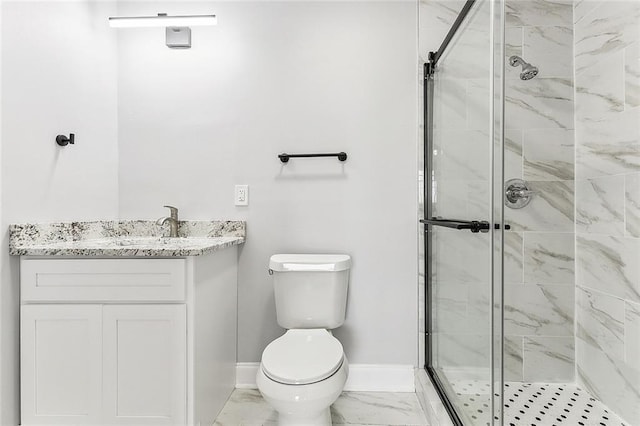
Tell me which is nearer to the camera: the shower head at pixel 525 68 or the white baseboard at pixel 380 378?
the shower head at pixel 525 68

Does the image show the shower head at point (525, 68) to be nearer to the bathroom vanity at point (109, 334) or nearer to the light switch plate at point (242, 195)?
the light switch plate at point (242, 195)

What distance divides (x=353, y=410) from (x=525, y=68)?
1.79 metres

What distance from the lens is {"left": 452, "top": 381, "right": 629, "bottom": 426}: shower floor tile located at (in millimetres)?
1574

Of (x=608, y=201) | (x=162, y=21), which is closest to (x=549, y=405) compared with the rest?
(x=608, y=201)

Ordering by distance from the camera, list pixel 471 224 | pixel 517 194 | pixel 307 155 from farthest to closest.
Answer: pixel 307 155
pixel 517 194
pixel 471 224

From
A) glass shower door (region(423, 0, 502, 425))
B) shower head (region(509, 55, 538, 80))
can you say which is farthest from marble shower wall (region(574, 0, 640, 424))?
glass shower door (region(423, 0, 502, 425))

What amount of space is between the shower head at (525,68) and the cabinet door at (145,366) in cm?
177

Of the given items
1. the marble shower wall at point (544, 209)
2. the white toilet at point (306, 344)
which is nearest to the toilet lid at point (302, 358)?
the white toilet at point (306, 344)

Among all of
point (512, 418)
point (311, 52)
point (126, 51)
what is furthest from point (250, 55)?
point (512, 418)

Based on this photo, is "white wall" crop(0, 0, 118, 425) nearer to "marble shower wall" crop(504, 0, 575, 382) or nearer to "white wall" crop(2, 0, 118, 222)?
"white wall" crop(2, 0, 118, 222)

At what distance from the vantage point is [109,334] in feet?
4.99

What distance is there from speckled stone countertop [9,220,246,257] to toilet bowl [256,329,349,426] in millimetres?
520

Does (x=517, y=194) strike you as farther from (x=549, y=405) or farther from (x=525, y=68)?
(x=549, y=405)

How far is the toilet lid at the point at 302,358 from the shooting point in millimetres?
1434
